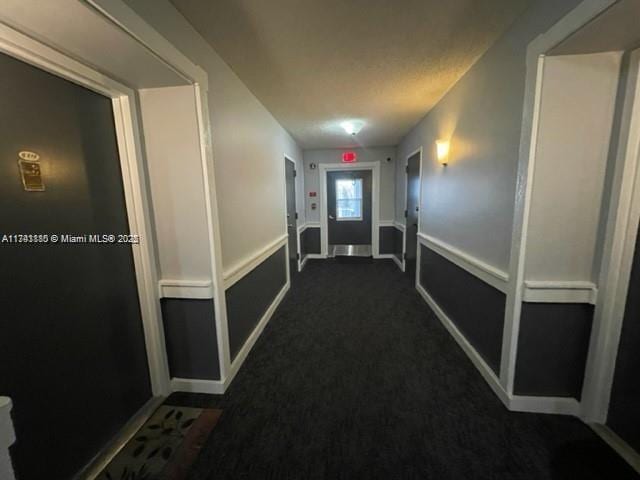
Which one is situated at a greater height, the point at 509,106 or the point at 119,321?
the point at 509,106

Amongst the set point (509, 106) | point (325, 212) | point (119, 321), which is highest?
point (509, 106)

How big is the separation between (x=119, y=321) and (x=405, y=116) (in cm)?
340

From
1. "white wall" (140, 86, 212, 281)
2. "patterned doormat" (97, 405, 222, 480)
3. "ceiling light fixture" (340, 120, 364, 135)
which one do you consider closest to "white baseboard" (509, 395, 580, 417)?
"patterned doormat" (97, 405, 222, 480)

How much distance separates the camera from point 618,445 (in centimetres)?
134

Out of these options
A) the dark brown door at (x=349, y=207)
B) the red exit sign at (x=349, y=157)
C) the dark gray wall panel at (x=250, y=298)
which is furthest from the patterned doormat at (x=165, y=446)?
the red exit sign at (x=349, y=157)

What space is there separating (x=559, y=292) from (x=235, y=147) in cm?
234

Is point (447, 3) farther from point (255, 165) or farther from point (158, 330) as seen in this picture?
point (158, 330)

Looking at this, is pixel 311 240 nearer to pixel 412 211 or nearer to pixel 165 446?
pixel 412 211

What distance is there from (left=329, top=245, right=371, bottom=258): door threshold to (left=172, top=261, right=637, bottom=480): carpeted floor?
3004 mm

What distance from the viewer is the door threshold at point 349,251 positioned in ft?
18.1

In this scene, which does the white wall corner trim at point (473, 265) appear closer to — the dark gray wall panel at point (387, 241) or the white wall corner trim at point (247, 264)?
the white wall corner trim at point (247, 264)

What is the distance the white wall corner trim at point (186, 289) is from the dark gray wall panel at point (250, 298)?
204 millimetres

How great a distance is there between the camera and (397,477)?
1.23 m

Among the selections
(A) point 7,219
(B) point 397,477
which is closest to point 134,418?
(A) point 7,219
